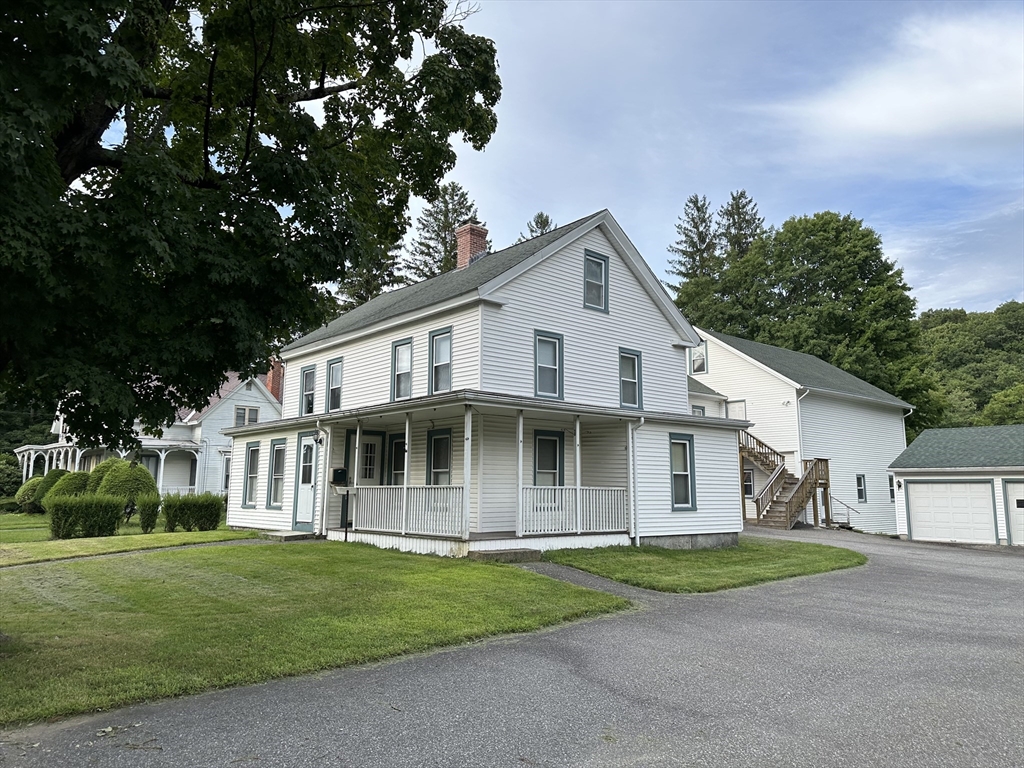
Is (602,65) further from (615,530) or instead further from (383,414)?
(615,530)

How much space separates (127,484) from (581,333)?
17.0m

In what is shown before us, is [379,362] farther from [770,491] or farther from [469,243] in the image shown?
[770,491]

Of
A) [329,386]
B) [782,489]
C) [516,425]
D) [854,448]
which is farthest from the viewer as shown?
[854,448]

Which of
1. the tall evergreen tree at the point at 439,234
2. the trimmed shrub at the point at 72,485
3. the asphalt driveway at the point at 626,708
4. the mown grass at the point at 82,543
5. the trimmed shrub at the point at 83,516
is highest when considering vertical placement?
the tall evergreen tree at the point at 439,234

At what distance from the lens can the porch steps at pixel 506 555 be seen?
13039mm

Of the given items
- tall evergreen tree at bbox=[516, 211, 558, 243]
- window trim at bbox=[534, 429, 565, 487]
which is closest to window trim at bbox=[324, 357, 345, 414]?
window trim at bbox=[534, 429, 565, 487]

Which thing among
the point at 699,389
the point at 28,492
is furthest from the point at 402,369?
the point at 28,492

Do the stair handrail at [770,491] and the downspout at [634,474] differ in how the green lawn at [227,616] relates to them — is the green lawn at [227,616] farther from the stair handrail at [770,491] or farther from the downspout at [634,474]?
the stair handrail at [770,491]

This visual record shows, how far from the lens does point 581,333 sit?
1753cm

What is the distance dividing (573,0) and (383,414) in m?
9.25

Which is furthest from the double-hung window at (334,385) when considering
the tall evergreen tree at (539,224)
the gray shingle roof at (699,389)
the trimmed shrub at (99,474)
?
the tall evergreen tree at (539,224)

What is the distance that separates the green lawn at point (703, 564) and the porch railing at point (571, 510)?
0.61 m

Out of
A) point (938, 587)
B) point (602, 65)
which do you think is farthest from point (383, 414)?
point (938, 587)

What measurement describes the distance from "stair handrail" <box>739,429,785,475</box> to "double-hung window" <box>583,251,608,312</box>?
40.4 ft
